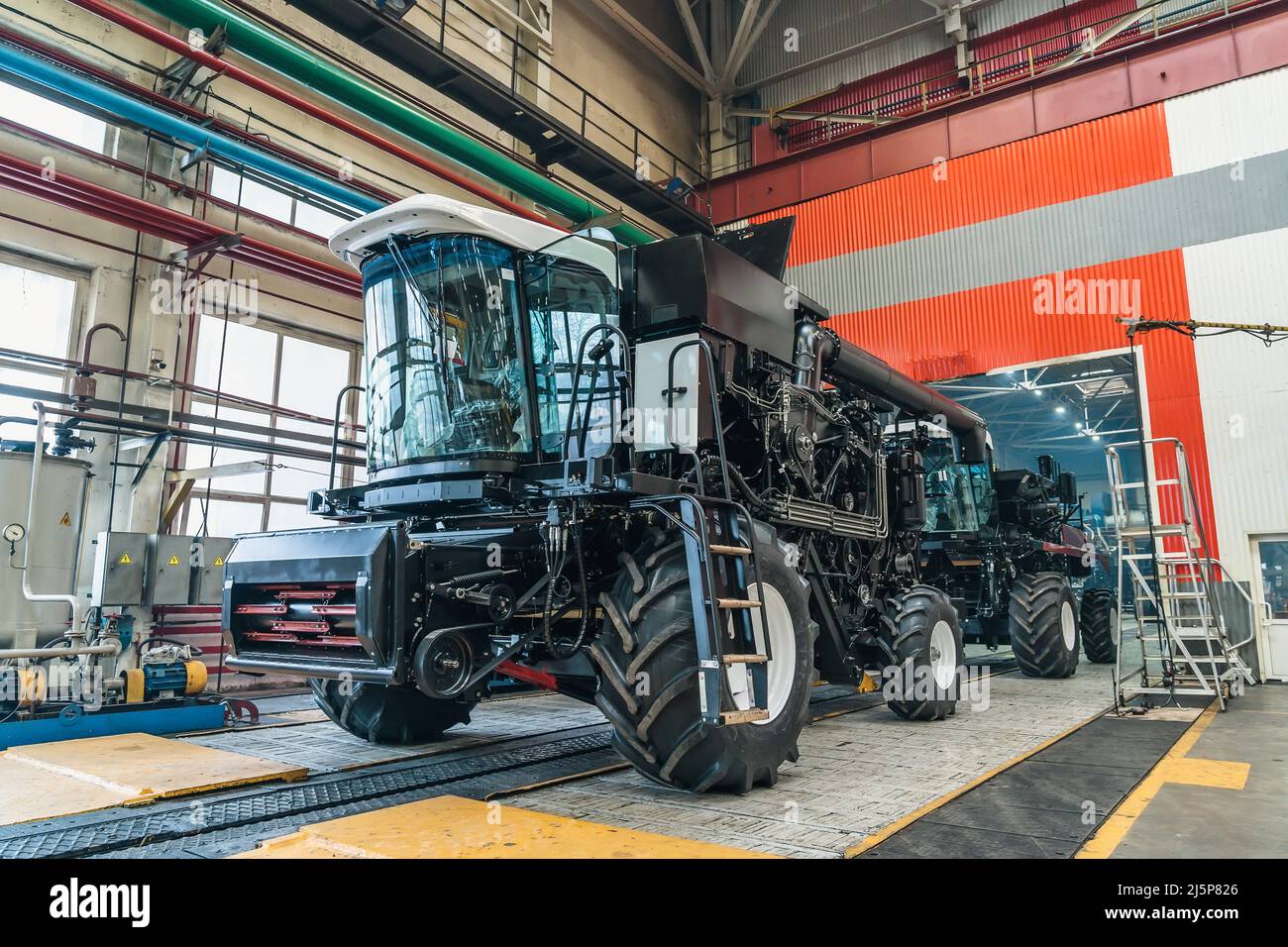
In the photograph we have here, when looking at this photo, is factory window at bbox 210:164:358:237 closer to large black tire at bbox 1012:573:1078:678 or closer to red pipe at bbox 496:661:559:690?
red pipe at bbox 496:661:559:690

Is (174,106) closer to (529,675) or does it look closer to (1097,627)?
(529,675)

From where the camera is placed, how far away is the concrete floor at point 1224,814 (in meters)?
3.72

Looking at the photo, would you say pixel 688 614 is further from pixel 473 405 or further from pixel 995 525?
pixel 995 525

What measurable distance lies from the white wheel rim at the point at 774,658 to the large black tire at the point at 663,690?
0.27 metres

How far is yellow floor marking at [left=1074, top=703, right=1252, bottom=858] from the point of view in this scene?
3822 millimetres

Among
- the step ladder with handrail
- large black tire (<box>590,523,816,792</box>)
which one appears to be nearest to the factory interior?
large black tire (<box>590,523,816,792</box>)

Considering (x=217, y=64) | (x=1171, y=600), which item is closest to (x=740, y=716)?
(x=1171, y=600)

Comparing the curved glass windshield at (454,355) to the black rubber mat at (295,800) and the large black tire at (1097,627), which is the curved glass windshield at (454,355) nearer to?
the black rubber mat at (295,800)

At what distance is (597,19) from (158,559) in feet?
53.5

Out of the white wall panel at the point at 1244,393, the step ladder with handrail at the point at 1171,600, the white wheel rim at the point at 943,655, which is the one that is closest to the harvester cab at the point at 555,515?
the white wheel rim at the point at 943,655

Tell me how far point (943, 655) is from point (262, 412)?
999cm

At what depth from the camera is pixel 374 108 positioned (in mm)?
11641

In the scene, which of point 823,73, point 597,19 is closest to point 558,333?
point 597,19

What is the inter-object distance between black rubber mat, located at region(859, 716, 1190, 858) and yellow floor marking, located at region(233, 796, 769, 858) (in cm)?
100
